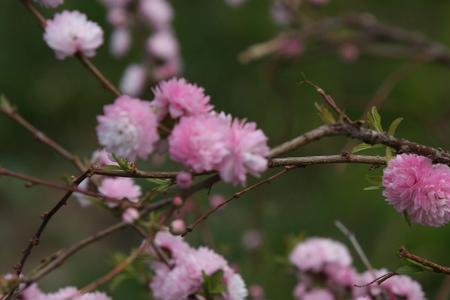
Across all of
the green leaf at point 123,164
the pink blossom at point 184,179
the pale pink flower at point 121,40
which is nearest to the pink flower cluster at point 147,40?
the pale pink flower at point 121,40

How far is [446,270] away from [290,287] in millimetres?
1182

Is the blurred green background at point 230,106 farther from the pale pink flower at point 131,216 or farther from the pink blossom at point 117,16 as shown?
the pale pink flower at point 131,216

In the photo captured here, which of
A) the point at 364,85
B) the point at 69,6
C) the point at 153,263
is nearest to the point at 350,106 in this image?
the point at 364,85

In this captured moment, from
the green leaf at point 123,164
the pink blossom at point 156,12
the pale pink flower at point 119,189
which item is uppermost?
the pink blossom at point 156,12

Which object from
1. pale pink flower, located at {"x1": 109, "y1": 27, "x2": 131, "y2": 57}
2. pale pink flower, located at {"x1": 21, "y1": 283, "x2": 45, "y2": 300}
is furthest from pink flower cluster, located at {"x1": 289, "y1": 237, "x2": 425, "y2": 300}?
pale pink flower, located at {"x1": 109, "y1": 27, "x2": 131, "y2": 57}

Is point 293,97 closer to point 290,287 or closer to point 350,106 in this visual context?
point 350,106

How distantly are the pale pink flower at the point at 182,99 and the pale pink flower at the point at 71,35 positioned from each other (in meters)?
0.29

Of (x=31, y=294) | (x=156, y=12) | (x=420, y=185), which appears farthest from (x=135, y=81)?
(x=420, y=185)

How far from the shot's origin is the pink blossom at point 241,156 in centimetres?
64

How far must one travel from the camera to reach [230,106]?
2.75 m

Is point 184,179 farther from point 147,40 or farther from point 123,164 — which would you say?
point 147,40

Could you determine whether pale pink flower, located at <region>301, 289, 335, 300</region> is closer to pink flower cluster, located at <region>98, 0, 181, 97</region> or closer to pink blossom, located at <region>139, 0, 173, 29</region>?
pink flower cluster, located at <region>98, 0, 181, 97</region>

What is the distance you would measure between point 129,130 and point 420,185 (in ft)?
0.98

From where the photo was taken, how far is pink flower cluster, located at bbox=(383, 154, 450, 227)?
717mm
